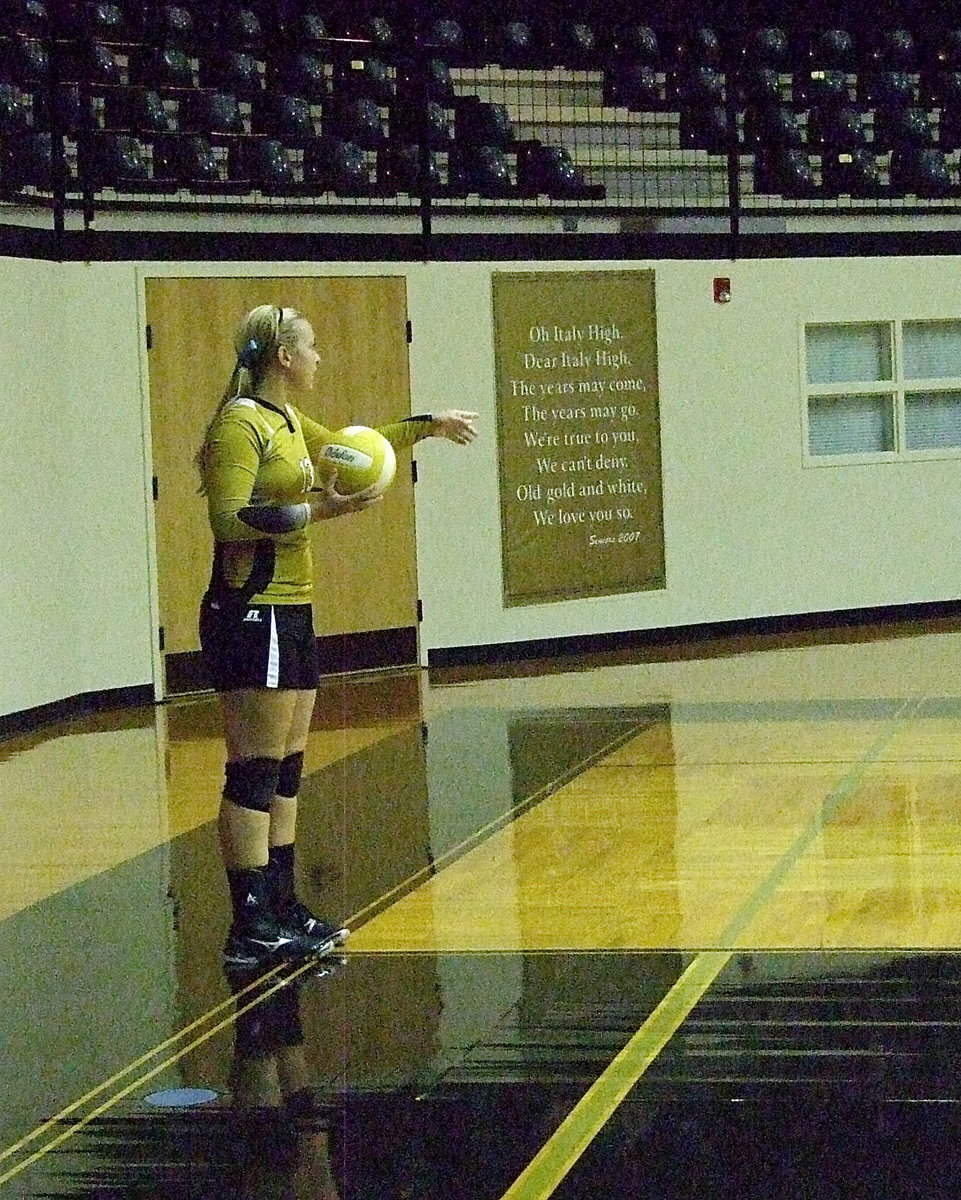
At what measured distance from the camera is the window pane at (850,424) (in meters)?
14.1

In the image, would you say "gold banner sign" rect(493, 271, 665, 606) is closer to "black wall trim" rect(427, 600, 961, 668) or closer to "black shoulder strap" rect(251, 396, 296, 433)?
"black wall trim" rect(427, 600, 961, 668)

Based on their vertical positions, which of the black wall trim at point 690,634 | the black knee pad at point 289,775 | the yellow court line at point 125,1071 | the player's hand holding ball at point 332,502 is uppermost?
the player's hand holding ball at point 332,502

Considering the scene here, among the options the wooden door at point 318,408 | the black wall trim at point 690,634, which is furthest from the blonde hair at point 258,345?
the black wall trim at point 690,634

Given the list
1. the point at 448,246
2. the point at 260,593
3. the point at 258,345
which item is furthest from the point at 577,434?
the point at 260,593

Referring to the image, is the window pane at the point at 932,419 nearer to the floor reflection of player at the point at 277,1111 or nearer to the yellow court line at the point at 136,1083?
the yellow court line at the point at 136,1083

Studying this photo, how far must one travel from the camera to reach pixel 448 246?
1270 cm

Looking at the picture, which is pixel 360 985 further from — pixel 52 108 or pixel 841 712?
pixel 52 108

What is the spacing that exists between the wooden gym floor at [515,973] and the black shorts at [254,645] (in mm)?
826

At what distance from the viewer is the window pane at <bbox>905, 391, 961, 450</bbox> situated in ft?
47.2

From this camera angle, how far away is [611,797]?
317 inches

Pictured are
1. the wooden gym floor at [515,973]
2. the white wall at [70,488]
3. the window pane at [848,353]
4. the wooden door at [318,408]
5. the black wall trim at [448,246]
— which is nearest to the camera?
the wooden gym floor at [515,973]

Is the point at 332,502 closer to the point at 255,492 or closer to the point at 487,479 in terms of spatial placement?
the point at 255,492

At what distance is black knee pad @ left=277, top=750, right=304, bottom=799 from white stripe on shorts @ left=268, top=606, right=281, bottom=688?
39 cm

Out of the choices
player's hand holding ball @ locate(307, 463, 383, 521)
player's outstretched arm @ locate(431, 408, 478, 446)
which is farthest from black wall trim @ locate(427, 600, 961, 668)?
player's hand holding ball @ locate(307, 463, 383, 521)
